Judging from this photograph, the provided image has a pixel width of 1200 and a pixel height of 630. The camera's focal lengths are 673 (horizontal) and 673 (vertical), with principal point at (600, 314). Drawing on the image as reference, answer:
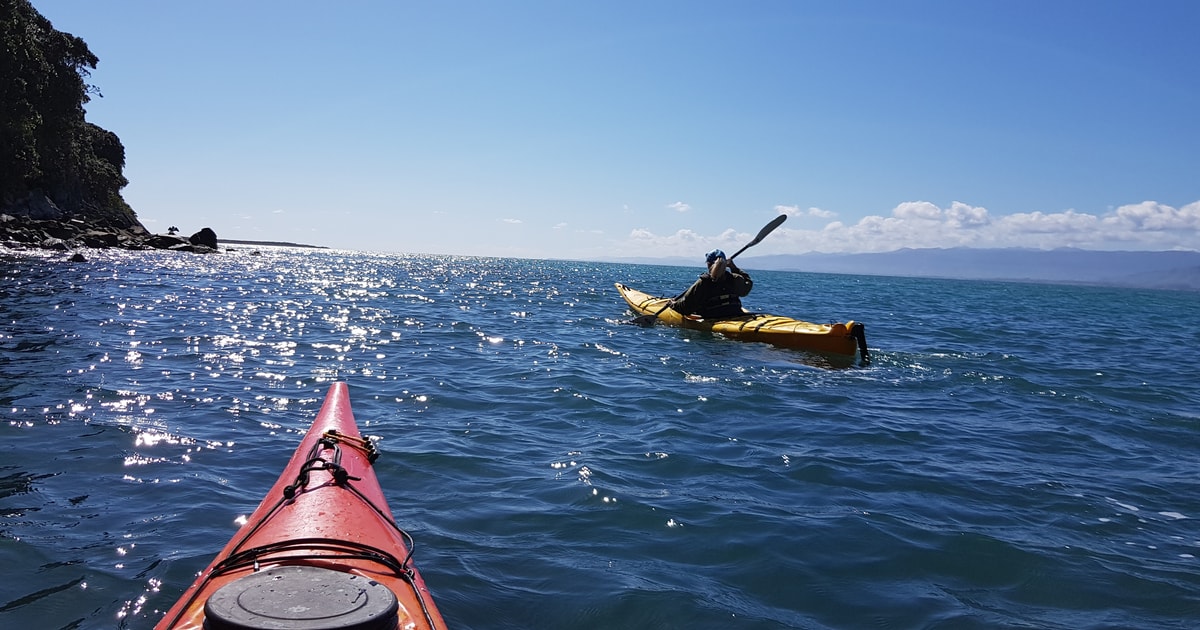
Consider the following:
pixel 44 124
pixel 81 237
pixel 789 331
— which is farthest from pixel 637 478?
pixel 44 124

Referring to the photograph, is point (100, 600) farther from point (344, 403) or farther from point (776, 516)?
point (776, 516)

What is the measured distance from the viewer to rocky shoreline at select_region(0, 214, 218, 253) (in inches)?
1131

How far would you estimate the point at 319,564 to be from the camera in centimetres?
264

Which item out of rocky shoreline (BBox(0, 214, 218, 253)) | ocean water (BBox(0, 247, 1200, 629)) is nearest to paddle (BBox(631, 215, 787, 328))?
ocean water (BBox(0, 247, 1200, 629))

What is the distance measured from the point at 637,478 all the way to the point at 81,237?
39.1 meters

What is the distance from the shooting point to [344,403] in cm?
510

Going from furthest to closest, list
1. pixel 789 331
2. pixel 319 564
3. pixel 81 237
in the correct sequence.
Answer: pixel 81 237
pixel 789 331
pixel 319 564

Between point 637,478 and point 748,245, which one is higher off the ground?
point 748,245

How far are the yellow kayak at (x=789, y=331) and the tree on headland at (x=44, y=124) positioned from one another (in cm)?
3249

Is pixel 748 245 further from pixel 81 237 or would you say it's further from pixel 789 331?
pixel 81 237

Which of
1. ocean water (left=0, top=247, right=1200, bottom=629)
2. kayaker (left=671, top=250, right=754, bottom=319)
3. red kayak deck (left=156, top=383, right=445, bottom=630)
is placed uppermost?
kayaker (left=671, top=250, right=754, bottom=319)

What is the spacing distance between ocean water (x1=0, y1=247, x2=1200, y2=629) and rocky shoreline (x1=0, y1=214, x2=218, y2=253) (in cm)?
2280

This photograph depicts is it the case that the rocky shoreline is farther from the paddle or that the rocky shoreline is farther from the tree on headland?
the paddle

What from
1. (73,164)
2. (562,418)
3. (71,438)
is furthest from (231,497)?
(73,164)
